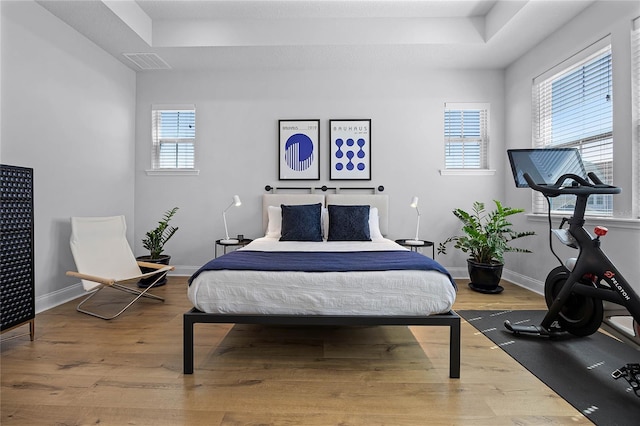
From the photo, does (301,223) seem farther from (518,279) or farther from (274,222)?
(518,279)

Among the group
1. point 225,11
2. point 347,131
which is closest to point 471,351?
point 347,131

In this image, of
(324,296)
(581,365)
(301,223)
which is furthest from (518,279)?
(324,296)

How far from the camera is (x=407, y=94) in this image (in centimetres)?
459

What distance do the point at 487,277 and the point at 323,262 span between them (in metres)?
2.54

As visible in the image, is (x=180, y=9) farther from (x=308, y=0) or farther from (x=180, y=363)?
(x=180, y=363)

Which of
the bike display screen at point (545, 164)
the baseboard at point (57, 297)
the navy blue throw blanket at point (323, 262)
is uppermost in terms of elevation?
the bike display screen at point (545, 164)

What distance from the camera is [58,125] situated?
Answer: 133 inches

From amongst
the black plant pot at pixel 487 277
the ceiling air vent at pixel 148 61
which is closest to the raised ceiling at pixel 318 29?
the ceiling air vent at pixel 148 61

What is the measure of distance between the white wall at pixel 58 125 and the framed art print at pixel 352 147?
9.73 feet

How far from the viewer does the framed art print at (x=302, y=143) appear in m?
4.59

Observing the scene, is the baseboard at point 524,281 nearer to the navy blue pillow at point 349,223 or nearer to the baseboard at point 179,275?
the baseboard at point 179,275

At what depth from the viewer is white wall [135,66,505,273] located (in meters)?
4.58

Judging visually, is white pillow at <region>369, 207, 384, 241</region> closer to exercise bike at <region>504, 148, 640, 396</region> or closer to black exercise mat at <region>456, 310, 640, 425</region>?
black exercise mat at <region>456, 310, 640, 425</region>

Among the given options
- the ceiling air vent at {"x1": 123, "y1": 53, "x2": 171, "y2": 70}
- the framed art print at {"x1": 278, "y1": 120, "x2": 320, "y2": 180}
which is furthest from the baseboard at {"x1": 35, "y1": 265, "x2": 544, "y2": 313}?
the ceiling air vent at {"x1": 123, "y1": 53, "x2": 171, "y2": 70}
